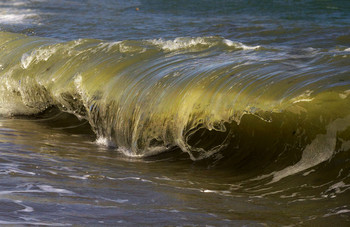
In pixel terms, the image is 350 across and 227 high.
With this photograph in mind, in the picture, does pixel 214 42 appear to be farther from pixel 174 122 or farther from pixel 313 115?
pixel 313 115

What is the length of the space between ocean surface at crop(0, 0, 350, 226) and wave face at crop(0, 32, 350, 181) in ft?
0.04

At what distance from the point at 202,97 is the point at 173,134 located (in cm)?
36

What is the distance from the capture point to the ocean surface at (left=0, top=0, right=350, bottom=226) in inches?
119

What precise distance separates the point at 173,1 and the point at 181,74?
11483mm

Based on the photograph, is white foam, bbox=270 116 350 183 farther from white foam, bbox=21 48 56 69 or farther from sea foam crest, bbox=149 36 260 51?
white foam, bbox=21 48 56 69

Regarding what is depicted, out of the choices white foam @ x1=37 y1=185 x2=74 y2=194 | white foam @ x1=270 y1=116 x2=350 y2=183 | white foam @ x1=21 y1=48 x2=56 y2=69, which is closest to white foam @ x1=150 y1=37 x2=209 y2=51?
white foam @ x1=21 y1=48 x2=56 y2=69

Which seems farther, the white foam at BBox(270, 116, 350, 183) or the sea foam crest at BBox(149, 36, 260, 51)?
the sea foam crest at BBox(149, 36, 260, 51)

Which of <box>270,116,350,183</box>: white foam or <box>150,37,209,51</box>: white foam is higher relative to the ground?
<box>150,37,209,51</box>: white foam

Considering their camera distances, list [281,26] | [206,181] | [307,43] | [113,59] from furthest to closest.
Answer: [281,26] → [307,43] → [113,59] → [206,181]

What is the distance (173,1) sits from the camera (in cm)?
1642

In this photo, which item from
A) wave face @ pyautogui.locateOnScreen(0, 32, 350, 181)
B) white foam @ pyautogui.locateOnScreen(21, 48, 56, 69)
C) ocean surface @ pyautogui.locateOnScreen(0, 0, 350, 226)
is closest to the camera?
ocean surface @ pyautogui.locateOnScreen(0, 0, 350, 226)

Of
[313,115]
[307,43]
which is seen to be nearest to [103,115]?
[313,115]

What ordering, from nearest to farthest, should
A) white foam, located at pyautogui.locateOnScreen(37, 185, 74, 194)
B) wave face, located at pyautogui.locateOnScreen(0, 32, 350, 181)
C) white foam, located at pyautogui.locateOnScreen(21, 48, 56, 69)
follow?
white foam, located at pyautogui.locateOnScreen(37, 185, 74, 194)
wave face, located at pyautogui.locateOnScreen(0, 32, 350, 181)
white foam, located at pyautogui.locateOnScreen(21, 48, 56, 69)

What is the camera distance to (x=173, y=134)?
4555 mm
